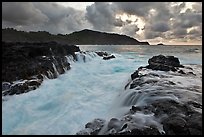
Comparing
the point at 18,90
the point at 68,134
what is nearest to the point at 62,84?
the point at 18,90

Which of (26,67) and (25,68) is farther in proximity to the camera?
(26,67)

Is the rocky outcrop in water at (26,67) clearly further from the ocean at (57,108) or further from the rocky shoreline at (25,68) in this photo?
the ocean at (57,108)

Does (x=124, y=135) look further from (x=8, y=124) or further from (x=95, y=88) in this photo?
(x=95, y=88)

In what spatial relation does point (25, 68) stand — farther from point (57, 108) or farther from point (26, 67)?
point (57, 108)

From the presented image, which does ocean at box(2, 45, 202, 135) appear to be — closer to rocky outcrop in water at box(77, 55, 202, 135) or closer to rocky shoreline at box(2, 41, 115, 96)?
rocky shoreline at box(2, 41, 115, 96)

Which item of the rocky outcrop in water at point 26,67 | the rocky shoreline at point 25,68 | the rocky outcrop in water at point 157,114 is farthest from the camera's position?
the rocky outcrop in water at point 26,67

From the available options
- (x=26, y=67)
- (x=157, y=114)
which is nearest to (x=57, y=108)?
(x=157, y=114)

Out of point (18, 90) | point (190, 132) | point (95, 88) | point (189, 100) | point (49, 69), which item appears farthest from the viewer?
point (49, 69)

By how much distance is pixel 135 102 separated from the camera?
7051 millimetres

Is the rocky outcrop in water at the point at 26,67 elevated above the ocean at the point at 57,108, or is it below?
above

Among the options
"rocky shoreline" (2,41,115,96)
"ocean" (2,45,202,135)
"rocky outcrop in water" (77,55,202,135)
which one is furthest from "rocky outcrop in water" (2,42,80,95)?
"rocky outcrop in water" (77,55,202,135)

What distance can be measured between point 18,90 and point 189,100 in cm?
646

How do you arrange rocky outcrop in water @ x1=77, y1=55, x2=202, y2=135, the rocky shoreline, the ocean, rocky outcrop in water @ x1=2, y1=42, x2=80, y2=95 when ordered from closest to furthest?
rocky outcrop in water @ x1=77, y1=55, x2=202, y2=135, the ocean, the rocky shoreline, rocky outcrop in water @ x1=2, y1=42, x2=80, y2=95

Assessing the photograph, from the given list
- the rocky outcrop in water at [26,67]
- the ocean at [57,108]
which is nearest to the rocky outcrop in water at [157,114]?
the ocean at [57,108]
